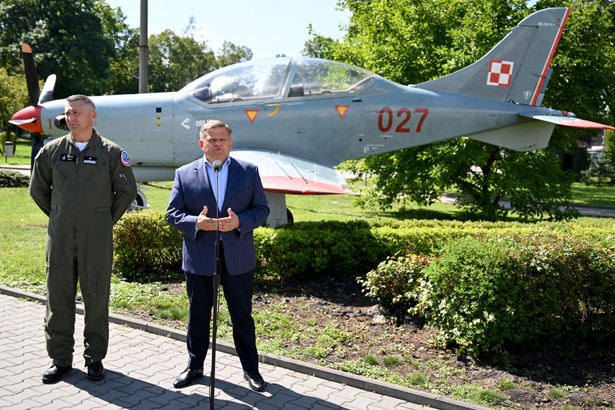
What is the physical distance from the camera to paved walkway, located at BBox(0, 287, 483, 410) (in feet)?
14.8

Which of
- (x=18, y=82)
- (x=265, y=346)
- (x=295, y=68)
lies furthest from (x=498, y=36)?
(x=18, y=82)

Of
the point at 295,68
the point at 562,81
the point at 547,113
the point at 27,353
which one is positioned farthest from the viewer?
the point at 562,81

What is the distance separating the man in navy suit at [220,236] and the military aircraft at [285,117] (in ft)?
14.7

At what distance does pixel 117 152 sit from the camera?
505 cm

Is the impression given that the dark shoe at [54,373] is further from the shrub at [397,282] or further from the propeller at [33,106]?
the propeller at [33,106]

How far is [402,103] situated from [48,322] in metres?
7.15

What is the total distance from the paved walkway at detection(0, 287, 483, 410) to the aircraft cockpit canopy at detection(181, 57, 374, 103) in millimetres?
5081

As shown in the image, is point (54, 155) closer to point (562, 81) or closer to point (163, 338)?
point (163, 338)

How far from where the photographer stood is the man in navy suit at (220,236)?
182 inches

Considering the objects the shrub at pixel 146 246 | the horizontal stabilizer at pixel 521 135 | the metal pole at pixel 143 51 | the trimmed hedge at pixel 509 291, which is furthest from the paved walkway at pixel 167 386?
the metal pole at pixel 143 51

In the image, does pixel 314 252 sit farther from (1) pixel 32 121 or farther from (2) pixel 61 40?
(2) pixel 61 40

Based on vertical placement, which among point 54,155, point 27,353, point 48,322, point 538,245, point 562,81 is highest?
point 562,81

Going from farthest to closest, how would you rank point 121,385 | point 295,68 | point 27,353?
point 295,68 < point 27,353 < point 121,385

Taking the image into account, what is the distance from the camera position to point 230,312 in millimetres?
4789
